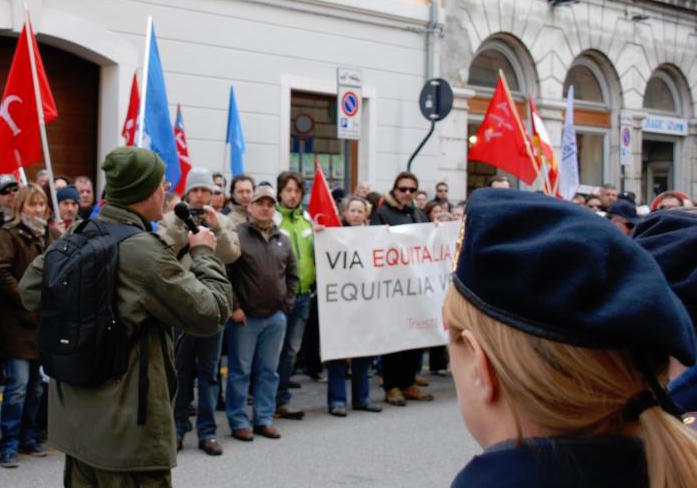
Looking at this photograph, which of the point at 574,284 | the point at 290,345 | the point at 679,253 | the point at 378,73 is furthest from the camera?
the point at 378,73

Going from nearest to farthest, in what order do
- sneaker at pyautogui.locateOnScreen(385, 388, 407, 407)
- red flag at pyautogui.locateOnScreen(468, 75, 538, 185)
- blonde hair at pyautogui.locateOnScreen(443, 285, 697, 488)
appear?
1. blonde hair at pyautogui.locateOnScreen(443, 285, 697, 488)
2. sneaker at pyautogui.locateOnScreen(385, 388, 407, 407)
3. red flag at pyautogui.locateOnScreen(468, 75, 538, 185)

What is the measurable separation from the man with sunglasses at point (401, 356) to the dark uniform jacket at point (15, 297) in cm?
362

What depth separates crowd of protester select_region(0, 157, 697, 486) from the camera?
265 inches

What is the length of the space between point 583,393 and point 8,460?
19.6 feet

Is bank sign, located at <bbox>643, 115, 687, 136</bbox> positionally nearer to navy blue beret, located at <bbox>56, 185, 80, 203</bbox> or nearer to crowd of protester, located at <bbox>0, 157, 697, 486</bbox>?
crowd of protester, located at <bbox>0, 157, 697, 486</bbox>

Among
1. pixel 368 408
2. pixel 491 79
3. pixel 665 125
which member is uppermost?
pixel 491 79

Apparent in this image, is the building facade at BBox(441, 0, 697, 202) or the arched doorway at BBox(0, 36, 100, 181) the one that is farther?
the building facade at BBox(441, 0, 697, 202)

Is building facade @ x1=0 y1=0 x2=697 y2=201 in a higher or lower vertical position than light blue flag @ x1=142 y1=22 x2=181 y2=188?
higher

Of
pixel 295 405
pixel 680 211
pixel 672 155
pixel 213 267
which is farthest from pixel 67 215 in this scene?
pixel 672 155

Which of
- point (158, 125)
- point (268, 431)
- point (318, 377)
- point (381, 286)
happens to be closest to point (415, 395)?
point (381, 286)

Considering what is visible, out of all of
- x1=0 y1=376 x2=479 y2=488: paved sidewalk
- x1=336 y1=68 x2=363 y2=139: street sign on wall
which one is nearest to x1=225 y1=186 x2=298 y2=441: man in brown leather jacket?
x1=0 y1=376 x2=479 y2=488: paved sidewalk

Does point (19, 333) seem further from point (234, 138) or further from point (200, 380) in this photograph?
point (234, 138)

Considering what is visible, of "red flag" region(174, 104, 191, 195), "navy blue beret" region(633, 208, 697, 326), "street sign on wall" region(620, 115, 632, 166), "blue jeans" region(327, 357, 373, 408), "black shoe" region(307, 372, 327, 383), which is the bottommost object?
"black shoe" region(307, 372, 327, 383)

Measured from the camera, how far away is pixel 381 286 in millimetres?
9312
